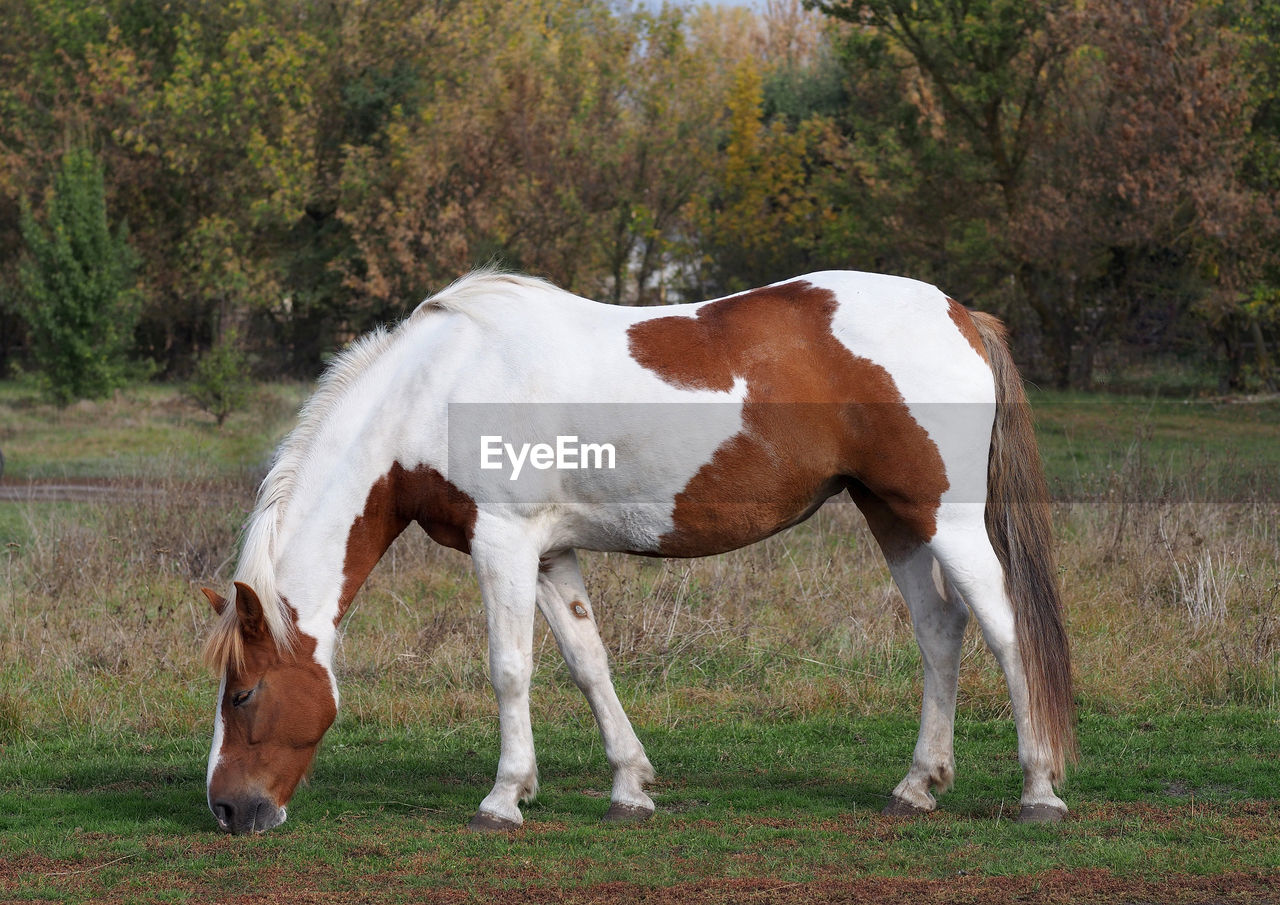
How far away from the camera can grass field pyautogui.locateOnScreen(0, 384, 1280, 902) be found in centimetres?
430

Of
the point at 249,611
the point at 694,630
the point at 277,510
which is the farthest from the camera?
the point at 694,630

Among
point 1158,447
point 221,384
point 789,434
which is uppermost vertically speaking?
point 789,434

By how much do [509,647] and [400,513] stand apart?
2.33 ft

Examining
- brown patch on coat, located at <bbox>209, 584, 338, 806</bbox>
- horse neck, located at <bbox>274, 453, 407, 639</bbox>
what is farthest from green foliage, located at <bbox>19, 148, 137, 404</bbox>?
brown patch on coat, located at <bbox>209, 584, 338, 806</bbox>

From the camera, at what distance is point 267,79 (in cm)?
2886

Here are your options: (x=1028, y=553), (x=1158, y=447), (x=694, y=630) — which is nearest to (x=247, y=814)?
(x=1028, y=553)

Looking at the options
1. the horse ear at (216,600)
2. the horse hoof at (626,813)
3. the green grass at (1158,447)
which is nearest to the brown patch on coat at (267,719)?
the horse ear at (216,600)

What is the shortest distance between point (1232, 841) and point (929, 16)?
2284cm

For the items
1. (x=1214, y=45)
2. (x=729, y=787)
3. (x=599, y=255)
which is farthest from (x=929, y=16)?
(x=729, y=787)

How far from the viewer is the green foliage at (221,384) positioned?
20.8m

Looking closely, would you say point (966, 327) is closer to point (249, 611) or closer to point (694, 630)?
point (249, 611)

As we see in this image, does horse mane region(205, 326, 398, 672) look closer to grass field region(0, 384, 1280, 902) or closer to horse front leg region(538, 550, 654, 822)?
grass field region(0, 384, 1280, 902)

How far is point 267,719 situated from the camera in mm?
4828

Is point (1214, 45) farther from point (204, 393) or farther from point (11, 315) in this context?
point (11, 315)
